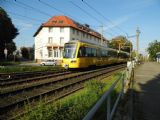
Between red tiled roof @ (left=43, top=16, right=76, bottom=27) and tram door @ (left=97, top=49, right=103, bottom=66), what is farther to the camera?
red tiled roof @ (left=43, top=16, right=76, bottom=27)

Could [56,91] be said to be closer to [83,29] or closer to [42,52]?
[42,52]

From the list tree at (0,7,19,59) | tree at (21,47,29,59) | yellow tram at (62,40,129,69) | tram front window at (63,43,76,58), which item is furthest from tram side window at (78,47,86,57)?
tree at (21,47,29,59)

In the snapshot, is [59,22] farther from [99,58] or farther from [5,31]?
[99,58]

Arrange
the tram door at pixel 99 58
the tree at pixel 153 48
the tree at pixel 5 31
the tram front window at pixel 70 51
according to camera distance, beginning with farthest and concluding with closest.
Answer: the tree at pixel 153 48, the tree at pixel 5 31, the tram door at pixel 99 58, the tram front window at pixel 70 51

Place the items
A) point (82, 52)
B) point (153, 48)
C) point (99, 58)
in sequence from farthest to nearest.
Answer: point (153, 48), point (99, 58), point (82, 52)

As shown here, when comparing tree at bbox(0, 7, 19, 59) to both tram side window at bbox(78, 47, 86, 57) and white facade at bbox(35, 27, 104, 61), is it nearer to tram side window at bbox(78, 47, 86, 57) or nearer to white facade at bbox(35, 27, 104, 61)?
white facade at bbox(35, 27, 104, 61)

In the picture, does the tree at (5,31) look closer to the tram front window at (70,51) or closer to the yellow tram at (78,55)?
the yellow tram at (78,55)

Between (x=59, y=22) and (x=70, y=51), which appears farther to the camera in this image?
(x=59, y=22)

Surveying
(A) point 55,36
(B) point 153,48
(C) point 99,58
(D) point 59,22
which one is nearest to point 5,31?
(A) point 55,36

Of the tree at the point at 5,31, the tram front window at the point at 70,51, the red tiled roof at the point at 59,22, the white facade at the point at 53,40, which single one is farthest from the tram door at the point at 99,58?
the red tiled roof at the point at 59,22

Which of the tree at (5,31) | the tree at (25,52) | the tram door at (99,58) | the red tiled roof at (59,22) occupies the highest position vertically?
the red tiled roof at (59,22)

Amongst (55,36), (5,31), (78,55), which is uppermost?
(5,31)

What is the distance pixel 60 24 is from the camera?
73.7m

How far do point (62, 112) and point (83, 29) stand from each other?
255ft
